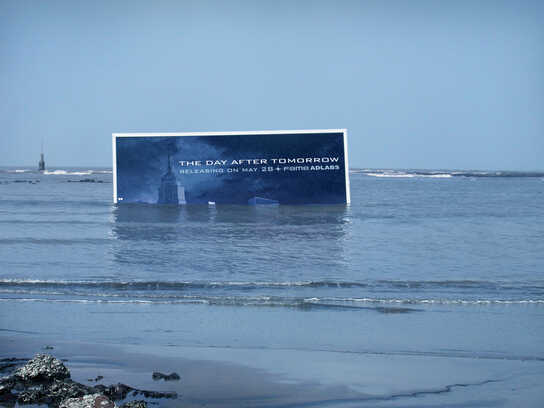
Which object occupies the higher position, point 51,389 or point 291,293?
point 291,293

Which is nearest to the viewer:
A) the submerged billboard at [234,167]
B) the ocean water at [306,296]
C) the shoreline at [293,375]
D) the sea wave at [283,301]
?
the shoreline at [293,375]

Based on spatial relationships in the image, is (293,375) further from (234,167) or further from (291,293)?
(234,167)

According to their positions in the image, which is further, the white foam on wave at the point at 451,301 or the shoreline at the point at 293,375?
the white foam on wave at the point at 451,301

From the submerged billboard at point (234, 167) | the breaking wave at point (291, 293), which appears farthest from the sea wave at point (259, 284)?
the submerged billboard at point (234, 167)

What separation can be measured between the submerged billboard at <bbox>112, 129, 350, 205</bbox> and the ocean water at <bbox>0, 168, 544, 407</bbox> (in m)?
4.16

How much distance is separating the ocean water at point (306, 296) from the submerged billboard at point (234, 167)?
13.6 feet

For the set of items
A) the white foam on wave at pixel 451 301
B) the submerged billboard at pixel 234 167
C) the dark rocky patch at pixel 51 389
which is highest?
the submerged billboard at pixel 234 167

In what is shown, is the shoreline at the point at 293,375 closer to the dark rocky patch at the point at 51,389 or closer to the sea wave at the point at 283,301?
the dark rocky patch at the point at 51,389

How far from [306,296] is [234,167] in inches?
451

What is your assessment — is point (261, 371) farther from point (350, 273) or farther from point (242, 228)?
point (242, 228)

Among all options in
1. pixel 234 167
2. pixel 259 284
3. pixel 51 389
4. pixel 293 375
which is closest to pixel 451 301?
pixel 259 284

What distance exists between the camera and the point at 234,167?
18797 mm

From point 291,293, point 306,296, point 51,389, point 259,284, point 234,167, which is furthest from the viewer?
point 234,167

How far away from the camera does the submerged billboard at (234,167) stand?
18625 mm
